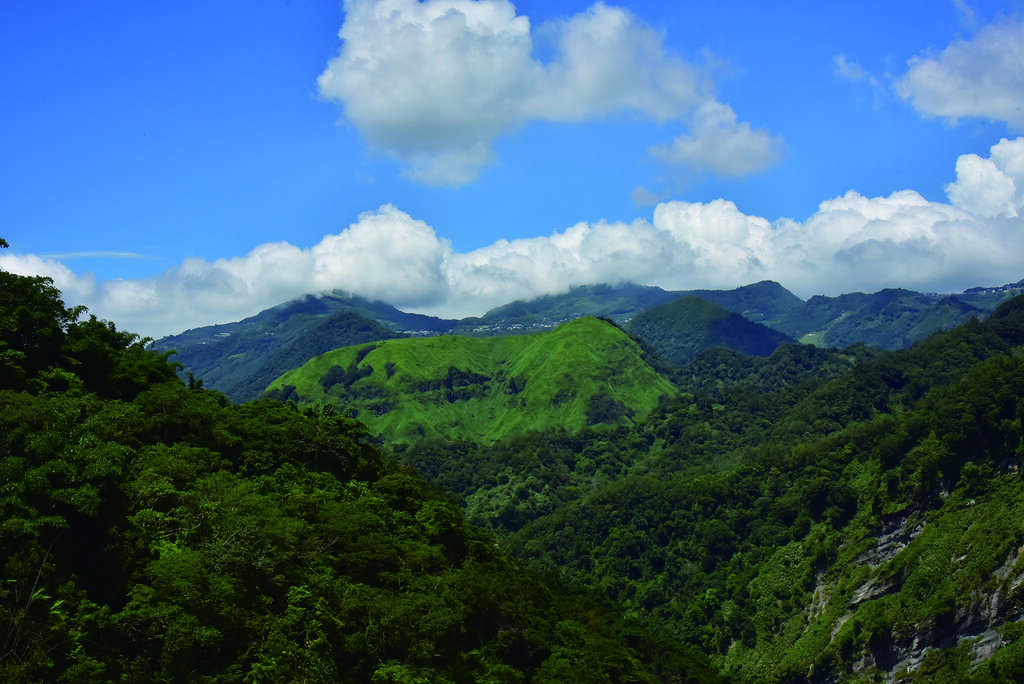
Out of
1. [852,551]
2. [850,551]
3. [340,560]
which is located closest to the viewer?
[340,560]

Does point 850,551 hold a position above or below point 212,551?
below

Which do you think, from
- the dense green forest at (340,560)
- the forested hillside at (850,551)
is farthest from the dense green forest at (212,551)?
the forested hillside at (850,551)

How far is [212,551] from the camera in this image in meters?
38.1

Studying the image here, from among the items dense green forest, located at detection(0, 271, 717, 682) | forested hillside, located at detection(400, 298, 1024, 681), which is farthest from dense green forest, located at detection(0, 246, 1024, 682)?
forested hillside, located at detection(400, 298, 1024, 681)

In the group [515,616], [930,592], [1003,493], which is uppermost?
[515,616]

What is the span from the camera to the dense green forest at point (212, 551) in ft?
103

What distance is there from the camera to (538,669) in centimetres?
6022

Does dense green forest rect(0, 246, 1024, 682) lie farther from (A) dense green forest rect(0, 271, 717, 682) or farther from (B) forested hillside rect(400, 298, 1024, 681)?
(B) forested hillside rect(400, 298, 1024, 681)

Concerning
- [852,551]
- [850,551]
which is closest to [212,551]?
[852,551]

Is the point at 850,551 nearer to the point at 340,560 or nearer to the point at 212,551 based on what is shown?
the point at 340,560

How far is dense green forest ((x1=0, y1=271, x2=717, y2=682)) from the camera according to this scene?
103ft

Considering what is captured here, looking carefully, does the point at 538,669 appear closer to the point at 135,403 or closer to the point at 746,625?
the point at 135,403

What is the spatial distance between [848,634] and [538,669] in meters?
83.0

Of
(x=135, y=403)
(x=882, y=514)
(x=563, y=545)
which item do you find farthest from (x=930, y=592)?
(x=135, y=403)
